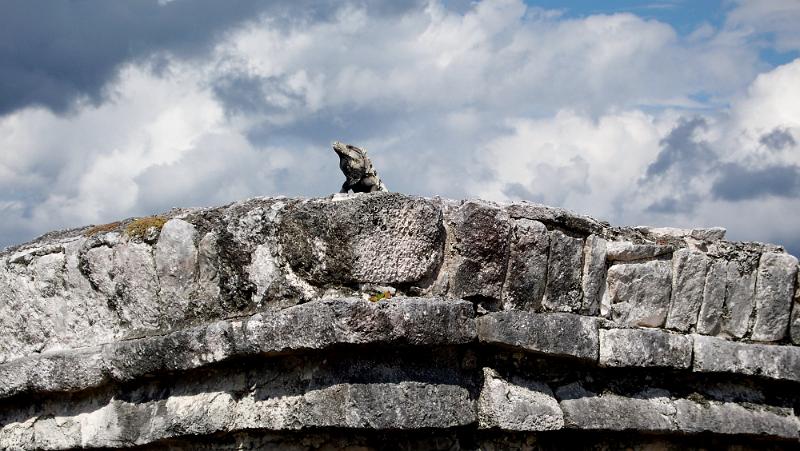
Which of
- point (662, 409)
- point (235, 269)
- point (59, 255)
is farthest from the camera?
point (59, 255)

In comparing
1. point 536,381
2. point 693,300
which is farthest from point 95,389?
point 693,300

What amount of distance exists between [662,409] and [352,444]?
2288mm

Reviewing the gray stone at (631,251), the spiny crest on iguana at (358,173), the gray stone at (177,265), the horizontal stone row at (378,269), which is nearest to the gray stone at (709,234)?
the horizontal stone row at (378,269)

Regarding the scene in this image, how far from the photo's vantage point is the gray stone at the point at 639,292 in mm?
7188

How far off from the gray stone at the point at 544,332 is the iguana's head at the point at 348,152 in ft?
5.86

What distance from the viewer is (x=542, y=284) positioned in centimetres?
675

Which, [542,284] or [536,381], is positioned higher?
[542,284]

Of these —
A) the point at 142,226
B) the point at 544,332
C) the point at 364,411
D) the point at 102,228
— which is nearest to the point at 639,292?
the point at 544,332

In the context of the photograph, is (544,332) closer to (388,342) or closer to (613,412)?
(613,412)

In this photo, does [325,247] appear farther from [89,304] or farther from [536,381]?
[89,304]

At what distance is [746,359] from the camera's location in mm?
7465

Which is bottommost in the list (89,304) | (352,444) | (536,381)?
(352,444)

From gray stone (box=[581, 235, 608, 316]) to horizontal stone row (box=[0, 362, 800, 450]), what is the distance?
58 centimetres

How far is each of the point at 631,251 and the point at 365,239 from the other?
2188 millimetres
